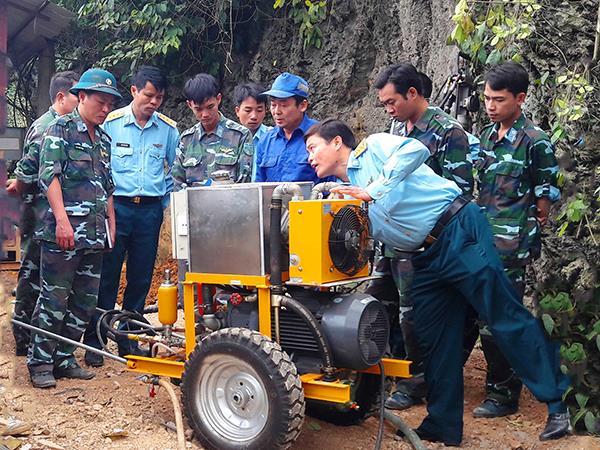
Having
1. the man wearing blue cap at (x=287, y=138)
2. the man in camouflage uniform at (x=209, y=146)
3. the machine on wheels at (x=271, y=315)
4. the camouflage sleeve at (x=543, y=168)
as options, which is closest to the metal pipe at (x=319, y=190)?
the machine on wheels at (x=271, y=315)

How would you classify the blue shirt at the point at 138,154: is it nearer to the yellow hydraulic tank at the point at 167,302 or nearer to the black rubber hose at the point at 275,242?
the yellow hydraulic tank at the point at 167,302

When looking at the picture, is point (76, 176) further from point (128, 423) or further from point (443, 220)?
point (443, 220)

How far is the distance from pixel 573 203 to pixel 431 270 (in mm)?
1268

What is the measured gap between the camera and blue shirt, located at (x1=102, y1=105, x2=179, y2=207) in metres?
5.44

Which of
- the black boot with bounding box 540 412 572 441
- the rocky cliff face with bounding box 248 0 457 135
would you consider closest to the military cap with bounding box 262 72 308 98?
the black boot with bounding box 540 412 572 441

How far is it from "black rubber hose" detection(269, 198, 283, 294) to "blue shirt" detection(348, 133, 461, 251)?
0.49m

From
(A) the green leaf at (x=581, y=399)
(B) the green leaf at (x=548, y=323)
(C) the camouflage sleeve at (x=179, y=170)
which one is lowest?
(A) the green leaf at (x=581, y=399)

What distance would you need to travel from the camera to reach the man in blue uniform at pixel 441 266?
383 cm

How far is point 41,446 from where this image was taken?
3586mm

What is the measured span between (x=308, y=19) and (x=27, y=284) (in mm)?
5060

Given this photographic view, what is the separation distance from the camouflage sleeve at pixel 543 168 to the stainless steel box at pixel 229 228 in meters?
1.68

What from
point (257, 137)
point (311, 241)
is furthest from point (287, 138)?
point (311, 241)

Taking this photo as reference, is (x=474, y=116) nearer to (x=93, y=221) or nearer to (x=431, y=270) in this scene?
(x=431, y=270)

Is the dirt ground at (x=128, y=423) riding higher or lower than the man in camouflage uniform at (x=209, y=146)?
lower
